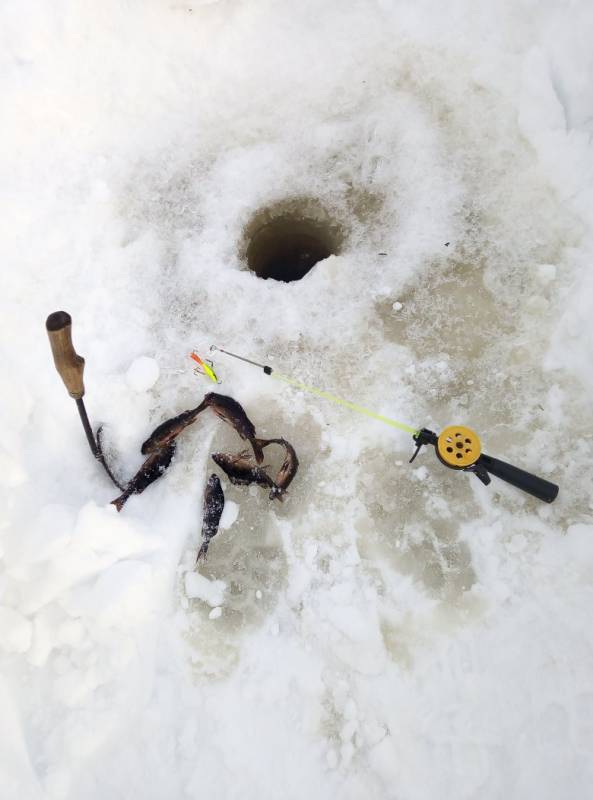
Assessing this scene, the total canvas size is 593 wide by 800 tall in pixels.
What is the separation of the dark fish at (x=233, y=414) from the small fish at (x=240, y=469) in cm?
5

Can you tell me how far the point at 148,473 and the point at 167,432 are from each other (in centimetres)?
23

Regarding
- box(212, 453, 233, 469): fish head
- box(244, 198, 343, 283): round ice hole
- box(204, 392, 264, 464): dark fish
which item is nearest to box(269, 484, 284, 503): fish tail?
box(204, 392, 264, 464): dark fish

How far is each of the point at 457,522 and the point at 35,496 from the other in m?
2.13

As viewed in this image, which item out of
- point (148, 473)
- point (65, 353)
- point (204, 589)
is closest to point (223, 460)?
point (148, 473)

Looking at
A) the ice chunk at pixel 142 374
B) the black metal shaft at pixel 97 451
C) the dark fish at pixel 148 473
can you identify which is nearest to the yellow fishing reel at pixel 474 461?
the dark fish at pixel 148 473

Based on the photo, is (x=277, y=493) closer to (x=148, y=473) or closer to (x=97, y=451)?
(x=148, y=473)

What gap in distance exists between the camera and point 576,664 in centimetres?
246

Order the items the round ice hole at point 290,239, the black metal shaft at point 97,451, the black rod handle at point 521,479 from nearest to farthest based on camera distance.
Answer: the black rod handle at point 521,479 → the black metal shaft at point 97,451 → the round ice hole at point 290,239

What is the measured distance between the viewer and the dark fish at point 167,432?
294 cm

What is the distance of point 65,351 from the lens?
7.34 ft

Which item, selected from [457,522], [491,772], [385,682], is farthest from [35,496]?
[491,772]

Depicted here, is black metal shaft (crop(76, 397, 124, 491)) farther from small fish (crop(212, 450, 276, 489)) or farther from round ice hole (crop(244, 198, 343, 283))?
round ice hole (crop(244, 198, 343, 283))

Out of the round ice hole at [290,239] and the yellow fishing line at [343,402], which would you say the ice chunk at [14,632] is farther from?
the round ice hole at [290,239]

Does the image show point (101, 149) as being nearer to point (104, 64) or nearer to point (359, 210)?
point (104, 64)
